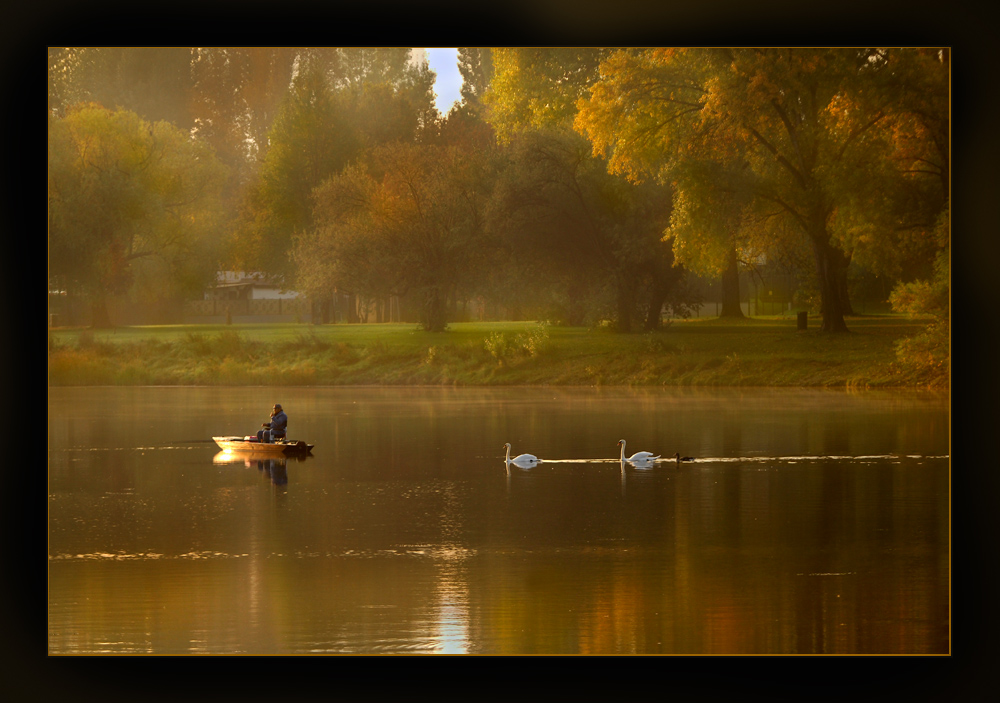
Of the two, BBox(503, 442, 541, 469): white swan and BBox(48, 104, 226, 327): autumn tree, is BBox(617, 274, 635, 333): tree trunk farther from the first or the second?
BBox(48, 104, 226, 327): autumn tree

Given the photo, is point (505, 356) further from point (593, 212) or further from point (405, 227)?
point (593, 212)

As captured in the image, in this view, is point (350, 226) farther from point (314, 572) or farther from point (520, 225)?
point (314, 572)

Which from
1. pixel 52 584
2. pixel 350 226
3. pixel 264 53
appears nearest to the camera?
pixel 52 584

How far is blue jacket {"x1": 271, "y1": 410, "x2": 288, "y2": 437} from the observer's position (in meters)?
15.9

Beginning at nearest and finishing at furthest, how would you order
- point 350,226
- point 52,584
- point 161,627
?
point 161,627 < point 52,584 < point 350,226

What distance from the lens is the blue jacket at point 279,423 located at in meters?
15.9

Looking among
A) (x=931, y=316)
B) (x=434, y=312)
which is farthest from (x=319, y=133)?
(x=931, y=316)

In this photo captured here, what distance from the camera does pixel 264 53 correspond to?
16750 millimetres

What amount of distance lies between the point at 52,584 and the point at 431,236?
38.3 ft

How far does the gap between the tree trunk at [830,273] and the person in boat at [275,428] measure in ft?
31.3
